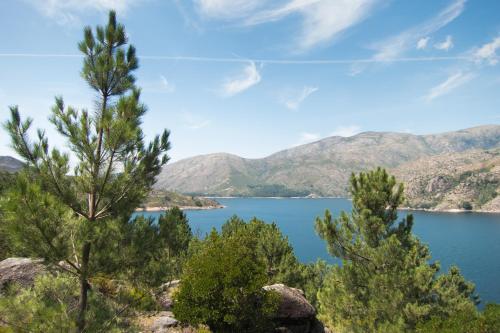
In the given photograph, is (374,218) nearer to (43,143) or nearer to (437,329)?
(437,329)

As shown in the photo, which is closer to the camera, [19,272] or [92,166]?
[92,166]

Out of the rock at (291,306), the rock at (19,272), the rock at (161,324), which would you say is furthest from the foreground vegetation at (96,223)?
the rock at (161,324)

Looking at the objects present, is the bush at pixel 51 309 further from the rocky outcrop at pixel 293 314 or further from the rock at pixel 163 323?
the rocky outcrop at pixel 293 314

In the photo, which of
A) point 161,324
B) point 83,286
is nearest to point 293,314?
point 161,324

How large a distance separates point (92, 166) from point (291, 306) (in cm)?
1794

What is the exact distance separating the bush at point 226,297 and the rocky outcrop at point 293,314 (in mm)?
2431

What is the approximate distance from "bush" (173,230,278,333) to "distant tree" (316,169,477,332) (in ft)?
15.5

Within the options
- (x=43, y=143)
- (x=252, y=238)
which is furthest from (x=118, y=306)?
(x=252, y=238)

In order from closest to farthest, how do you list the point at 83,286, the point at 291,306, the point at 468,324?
1. the point at 83,286
2. the point at 468,324
3. the point at 291,306

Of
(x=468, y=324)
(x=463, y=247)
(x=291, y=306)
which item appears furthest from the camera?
(x=463, y=247)

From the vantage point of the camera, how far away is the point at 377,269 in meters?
19.6

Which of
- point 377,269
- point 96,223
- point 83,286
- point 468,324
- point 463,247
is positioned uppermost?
point 96,223

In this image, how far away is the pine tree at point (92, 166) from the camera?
25.9 ft

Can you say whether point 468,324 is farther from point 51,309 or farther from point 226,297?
point 51,309
